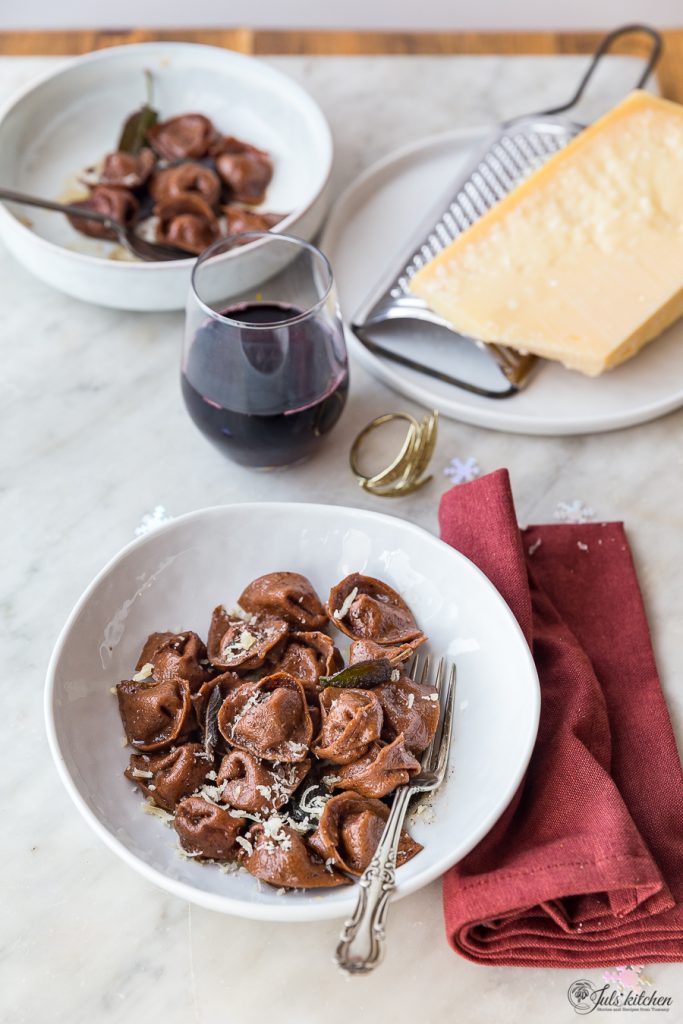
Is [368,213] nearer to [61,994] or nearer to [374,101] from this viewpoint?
[374,101]

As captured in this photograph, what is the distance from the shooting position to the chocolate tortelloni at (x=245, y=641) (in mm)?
1258

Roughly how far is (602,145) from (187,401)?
35.3 inches

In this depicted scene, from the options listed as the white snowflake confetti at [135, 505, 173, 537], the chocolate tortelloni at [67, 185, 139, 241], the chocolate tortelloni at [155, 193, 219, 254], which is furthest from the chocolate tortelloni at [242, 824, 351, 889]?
the chocolate tortelloni at [67, 185, 139, 241]

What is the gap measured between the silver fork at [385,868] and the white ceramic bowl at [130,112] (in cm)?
88

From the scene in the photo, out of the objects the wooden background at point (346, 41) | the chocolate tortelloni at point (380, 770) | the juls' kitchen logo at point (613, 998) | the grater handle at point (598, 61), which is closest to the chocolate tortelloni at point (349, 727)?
the chocolate tortelloni at point (380, 770)

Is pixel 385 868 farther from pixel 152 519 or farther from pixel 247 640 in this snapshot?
pixel 152 519

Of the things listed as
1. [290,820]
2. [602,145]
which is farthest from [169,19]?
[290,820]

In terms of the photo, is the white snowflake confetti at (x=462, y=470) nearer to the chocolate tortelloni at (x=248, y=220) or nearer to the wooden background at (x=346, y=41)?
the chocolate tortelloni at (x=248, y=220)

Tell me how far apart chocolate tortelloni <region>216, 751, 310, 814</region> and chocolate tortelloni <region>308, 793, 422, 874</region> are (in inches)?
2.2

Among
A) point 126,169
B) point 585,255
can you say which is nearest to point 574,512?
point 585,255

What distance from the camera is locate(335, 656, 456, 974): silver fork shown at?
945 mm

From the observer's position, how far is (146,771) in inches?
46.9

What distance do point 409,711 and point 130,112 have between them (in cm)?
147

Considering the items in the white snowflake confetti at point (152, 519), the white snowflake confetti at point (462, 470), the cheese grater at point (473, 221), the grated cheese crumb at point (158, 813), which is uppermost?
the cheese grater at point (473, 221)
